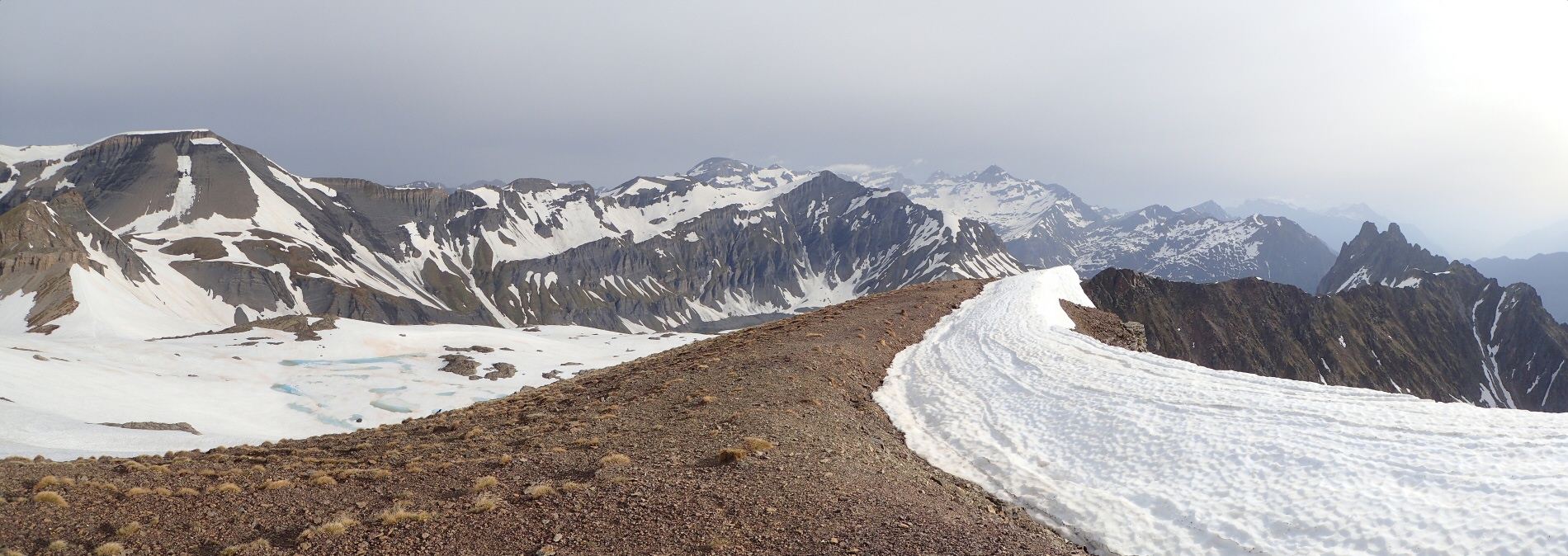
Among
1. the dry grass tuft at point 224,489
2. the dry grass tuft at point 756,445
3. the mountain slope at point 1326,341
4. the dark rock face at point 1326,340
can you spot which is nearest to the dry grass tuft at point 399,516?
the dry grass tuft at point 224,489

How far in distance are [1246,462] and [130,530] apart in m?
22.4

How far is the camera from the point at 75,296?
9112cm

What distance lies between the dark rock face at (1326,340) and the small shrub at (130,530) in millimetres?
159472

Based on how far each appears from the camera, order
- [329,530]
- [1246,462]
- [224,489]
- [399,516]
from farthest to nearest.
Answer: [1246,462] → [224,489] → [399,516] → [329,530]

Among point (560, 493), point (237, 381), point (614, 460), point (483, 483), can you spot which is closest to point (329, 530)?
point (483, 483)

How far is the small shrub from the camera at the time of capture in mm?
10445

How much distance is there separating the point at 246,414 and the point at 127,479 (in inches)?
1472

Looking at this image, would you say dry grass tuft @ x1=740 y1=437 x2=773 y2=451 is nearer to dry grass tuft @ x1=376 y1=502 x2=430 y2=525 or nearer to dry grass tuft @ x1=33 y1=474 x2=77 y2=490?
dry grass tuft @ x1=376 y1=502 x2=430 y2=525

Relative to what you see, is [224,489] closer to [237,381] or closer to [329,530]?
[329,530]

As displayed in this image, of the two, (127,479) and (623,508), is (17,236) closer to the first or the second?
(127,479)

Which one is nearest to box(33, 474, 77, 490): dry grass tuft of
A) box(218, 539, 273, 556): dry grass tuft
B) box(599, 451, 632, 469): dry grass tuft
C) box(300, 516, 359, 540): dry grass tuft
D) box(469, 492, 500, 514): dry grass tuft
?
box(218, 539, 273, 556): dry grass tuft

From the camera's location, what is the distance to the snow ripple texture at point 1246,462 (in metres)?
11.5

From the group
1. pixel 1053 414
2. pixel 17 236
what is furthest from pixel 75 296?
pixel 1053 414

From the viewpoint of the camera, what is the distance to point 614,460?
14523 mm
